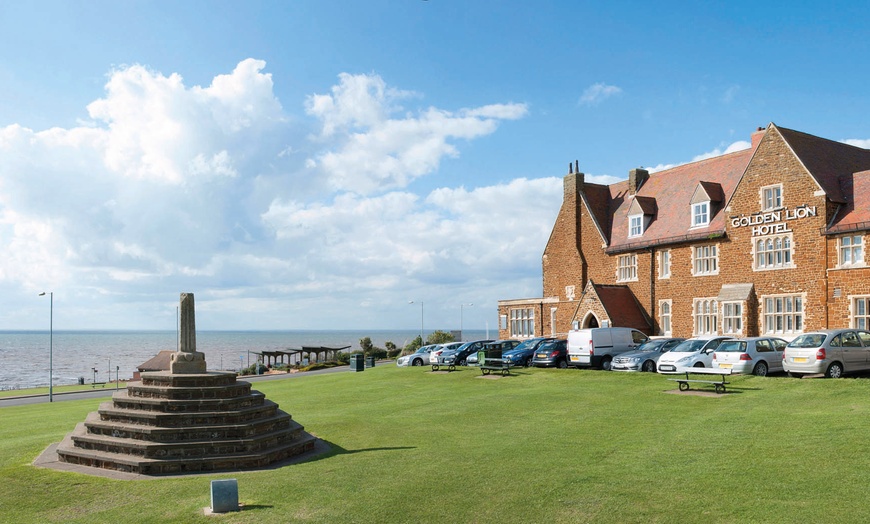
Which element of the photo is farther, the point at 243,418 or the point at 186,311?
the point at 186,311

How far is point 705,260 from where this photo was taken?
38625 mm

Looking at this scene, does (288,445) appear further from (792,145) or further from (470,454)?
(792,145)

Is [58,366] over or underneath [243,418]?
underneath

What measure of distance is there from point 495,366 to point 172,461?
2235 cm

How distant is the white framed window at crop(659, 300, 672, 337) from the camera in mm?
40781

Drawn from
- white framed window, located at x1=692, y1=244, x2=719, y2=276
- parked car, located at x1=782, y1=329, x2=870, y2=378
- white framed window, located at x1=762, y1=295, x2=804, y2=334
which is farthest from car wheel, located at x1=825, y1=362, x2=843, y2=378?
white framed window, located at x1=692, y1=244, x2=719, y2=276

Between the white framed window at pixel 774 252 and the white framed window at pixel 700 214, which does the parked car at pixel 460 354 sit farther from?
the white framed window at pixel 774 252

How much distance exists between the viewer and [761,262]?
35375 millimetres

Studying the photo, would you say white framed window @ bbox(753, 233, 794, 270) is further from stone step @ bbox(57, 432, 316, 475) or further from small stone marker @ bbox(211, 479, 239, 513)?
small stone marker @ bbox(211, 479, 239, 513)

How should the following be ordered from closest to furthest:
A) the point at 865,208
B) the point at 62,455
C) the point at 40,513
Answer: the point at 40,513, the point at 62,455, the point at 865,208

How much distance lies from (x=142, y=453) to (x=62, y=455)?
2.19 metres

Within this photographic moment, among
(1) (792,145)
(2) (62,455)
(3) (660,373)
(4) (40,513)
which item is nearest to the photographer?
(4) (40,513)

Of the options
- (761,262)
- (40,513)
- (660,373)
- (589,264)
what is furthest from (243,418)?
(589,264)

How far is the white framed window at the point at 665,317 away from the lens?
40781 millimetres
